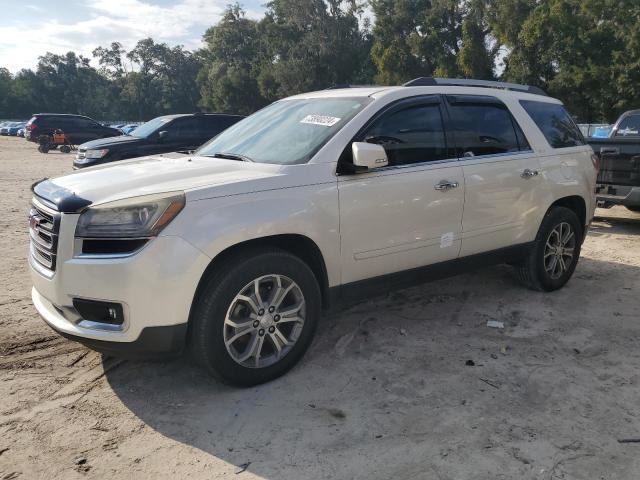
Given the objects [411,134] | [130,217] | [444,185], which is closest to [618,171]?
[444,185]

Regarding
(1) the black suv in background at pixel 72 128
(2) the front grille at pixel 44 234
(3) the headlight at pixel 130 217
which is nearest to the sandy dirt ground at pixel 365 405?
(2) the front grille at pixel 44 234

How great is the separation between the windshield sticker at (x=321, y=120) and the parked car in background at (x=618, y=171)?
5617 mm

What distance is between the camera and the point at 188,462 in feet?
8.89

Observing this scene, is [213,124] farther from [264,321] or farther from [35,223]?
[264,321]

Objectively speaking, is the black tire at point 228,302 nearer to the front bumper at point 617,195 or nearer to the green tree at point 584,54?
the front bumper at point 617,195

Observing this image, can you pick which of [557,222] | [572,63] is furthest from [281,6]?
[557,222]

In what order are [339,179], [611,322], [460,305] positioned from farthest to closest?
1. [460,305]
2. [611,322]
3. [339,179]

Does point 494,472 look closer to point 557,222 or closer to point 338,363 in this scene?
point 338,363

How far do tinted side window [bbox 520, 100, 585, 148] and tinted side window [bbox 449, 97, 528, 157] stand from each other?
0.40m

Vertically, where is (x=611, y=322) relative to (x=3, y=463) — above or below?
above

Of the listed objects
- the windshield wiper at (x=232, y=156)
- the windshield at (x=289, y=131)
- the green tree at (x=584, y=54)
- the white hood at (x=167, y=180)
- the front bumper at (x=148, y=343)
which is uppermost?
the green tree at (x=584, y=54)

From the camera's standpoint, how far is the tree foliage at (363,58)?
30.1 m

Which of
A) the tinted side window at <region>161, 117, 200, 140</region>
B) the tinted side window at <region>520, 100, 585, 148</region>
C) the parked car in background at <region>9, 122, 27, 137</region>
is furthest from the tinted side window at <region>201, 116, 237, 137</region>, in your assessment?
the parked car in background at <region>9, 122, 27, 137</region>

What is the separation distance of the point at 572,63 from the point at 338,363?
32.9 metres
